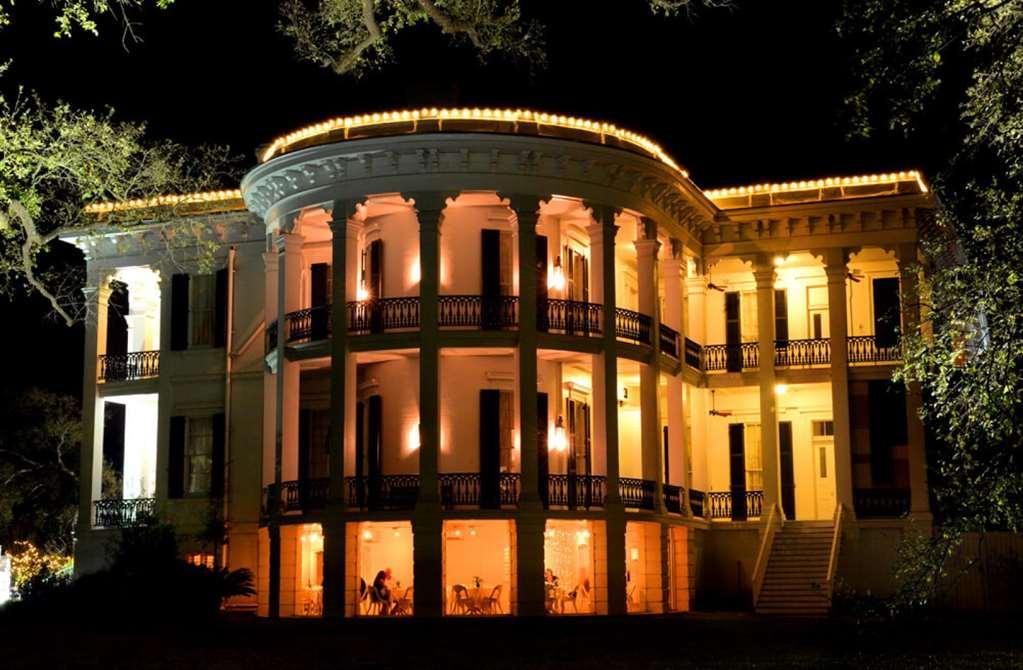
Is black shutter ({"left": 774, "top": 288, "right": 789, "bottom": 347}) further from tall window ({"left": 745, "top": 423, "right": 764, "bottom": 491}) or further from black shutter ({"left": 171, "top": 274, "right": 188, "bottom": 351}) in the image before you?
black shutter ({"left": 171, "top": 274, "right": 188, "bottom": 351})

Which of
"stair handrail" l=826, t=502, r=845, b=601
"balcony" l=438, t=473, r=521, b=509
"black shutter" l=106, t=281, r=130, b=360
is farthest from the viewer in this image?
"black shutter" l=106, t=281, r=130, b=360

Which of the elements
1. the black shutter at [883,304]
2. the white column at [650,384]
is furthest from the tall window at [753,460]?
the white column at [650,384]

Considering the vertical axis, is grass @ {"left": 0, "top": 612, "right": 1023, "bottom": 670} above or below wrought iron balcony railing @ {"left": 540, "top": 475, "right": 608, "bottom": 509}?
below

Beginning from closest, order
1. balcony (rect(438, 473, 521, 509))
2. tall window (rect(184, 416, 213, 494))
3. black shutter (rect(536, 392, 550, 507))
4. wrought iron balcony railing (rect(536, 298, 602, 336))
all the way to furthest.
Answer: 1. balcony (rect(438, 473, 521, 509))
2. black shutter (rect(536, 392, 550, 507))
3. wrought iron balcony railing (rect(536, 298, 602, 336))
4. tall window (rect(184, 416, 213, 494))

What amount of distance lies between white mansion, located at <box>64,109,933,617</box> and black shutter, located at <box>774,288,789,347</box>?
4.1 inches

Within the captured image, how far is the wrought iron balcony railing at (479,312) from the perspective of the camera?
29.9 m

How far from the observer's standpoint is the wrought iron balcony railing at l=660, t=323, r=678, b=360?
109 ft

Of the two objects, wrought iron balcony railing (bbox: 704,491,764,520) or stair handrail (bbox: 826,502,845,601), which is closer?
stair handrail (bbox: 826,502,845,601)

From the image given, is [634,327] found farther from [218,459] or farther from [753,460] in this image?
[218,459]

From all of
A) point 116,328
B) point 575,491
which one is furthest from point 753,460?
point 116,328

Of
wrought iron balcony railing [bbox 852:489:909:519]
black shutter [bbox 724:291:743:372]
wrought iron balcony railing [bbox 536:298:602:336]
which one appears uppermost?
black shutter [bbox 724:291:743:372]

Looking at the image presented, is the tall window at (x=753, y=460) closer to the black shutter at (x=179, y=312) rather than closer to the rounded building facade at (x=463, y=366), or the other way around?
the rounded building facade at (x=463, y=366)

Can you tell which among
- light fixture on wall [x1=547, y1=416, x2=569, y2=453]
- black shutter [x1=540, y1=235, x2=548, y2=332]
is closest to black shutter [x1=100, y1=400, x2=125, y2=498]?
light fixture on wall [x1=547, y1=416, x2=569, y2=453]

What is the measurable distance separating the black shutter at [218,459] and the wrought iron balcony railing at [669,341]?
10.6 meters
